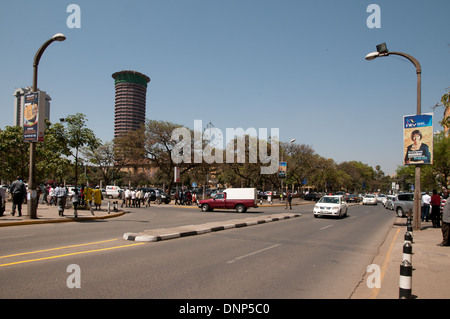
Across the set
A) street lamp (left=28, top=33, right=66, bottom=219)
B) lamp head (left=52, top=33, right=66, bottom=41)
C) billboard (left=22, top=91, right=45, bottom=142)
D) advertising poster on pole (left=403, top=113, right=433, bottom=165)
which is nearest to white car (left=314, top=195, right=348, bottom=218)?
advertising poster on pole (left=403, top=113, right=433, bottom=165)

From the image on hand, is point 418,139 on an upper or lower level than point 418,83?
lower

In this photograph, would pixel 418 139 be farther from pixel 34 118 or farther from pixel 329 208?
pixel 34 118

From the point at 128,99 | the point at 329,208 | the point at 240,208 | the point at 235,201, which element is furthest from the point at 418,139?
the point at 128,99

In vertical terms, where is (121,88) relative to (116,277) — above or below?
above

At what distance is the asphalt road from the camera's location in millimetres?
5434

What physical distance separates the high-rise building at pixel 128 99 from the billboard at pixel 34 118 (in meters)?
175

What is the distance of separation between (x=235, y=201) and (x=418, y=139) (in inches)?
610

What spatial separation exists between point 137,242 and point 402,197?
67.9ft

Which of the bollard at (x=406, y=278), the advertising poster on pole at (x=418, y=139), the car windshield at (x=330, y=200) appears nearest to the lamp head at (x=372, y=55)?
the advertising poster on pole at (x=418, y=139)

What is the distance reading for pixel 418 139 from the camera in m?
14.3

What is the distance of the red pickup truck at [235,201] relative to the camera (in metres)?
26.4
